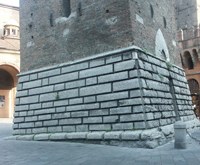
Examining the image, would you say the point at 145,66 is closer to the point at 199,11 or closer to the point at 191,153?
the point at 191,153

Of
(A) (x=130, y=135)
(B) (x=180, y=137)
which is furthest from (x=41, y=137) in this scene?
(B) (x=180, y=137)

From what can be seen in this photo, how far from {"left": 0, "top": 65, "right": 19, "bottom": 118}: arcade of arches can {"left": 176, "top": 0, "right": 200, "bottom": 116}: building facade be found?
51.0ft

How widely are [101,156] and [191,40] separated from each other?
24.0 meters

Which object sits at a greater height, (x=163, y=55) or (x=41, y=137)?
(x=163, y=55)

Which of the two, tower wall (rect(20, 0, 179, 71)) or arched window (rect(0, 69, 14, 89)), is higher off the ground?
arched window (rect(0, 69, 14, 89))

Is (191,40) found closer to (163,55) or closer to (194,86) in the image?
(194,86)

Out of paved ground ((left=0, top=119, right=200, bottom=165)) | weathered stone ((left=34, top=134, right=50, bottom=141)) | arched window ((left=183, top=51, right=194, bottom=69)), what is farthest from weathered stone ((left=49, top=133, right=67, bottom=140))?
arched window ((left=183, top=51, right=194, bottom=69))

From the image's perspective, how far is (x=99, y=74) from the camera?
8828mm

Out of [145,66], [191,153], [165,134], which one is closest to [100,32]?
[145,66]

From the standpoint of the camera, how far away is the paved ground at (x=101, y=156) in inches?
228

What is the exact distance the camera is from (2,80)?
29.2 m

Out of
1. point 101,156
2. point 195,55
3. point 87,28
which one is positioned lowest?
point 101,156

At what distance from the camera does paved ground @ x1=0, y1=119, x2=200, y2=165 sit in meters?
5.79

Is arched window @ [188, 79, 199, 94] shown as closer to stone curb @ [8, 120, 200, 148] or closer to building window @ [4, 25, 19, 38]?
building window @ [4, 25, 19, 38]
